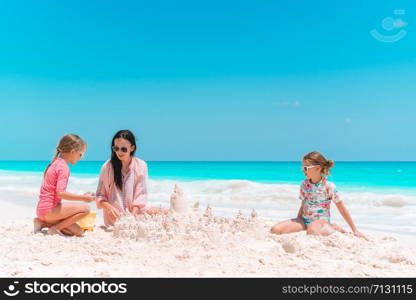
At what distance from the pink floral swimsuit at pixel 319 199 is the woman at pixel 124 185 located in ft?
5.66

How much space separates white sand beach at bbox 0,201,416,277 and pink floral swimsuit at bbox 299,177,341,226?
0.91ft

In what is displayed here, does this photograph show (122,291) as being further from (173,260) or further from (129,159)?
(129,159)

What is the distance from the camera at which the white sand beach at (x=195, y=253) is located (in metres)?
2.96

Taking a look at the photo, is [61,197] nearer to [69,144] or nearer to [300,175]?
[69,144]

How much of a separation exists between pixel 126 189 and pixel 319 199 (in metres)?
2.20

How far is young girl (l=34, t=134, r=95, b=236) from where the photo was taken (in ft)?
13.0

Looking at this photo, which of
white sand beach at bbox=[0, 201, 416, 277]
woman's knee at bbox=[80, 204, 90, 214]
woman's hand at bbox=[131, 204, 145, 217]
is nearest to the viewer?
white sand beach at bbox=[0, 201, 416, 277]

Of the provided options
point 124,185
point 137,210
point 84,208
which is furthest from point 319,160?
point 84,208

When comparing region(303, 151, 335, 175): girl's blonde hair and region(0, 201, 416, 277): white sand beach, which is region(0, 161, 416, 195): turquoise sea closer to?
region(303, 151, 335, 175): girl's blonde hair

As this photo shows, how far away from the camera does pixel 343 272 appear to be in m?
3.03

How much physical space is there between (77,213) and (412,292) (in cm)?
→ 308

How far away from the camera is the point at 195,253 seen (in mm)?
3301

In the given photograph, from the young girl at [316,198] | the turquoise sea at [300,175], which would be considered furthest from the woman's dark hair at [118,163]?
the turquoise sea at [300,175]

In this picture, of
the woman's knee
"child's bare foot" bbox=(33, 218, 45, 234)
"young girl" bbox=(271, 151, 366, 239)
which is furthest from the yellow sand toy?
"young girl" bbox=(271, 151, 366, 239)
